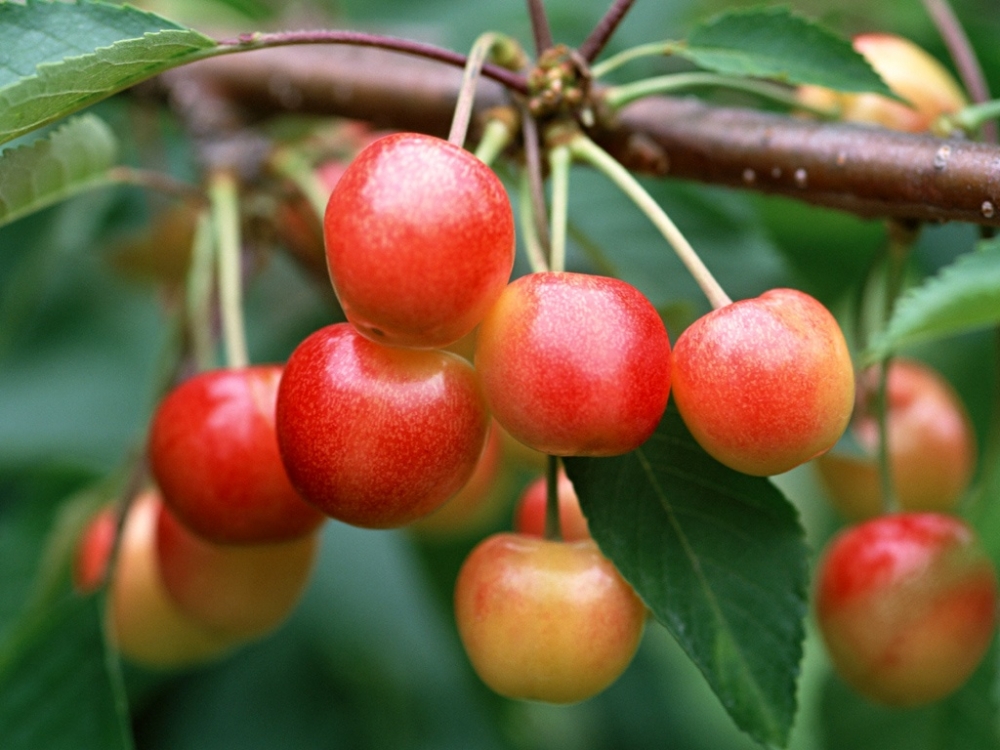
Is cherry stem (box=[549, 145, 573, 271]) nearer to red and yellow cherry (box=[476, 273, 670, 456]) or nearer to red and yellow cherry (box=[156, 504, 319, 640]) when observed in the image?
red and yellow cherry (box=[476, 273, 670, 456])

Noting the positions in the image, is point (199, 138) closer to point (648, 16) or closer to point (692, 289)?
point (692, 289)

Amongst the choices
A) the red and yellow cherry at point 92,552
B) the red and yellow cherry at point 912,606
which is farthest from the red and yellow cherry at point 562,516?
the red and yellow cherry at point 92,552

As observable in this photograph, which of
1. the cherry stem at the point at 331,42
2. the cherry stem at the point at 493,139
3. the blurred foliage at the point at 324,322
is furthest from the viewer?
the blurred foliage at the point at 324,322

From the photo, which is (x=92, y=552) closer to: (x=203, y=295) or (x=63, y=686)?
(x=63, y=686)

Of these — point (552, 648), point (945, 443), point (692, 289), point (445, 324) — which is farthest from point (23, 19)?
point (945, 443)

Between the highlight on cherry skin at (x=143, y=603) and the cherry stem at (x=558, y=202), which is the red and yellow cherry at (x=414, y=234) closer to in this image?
the cherry stem at (x=558, y=202)

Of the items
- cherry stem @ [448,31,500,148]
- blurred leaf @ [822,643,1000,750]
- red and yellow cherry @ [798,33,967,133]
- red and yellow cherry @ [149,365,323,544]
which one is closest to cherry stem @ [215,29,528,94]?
cherry stem @ [448,31,500,148]
